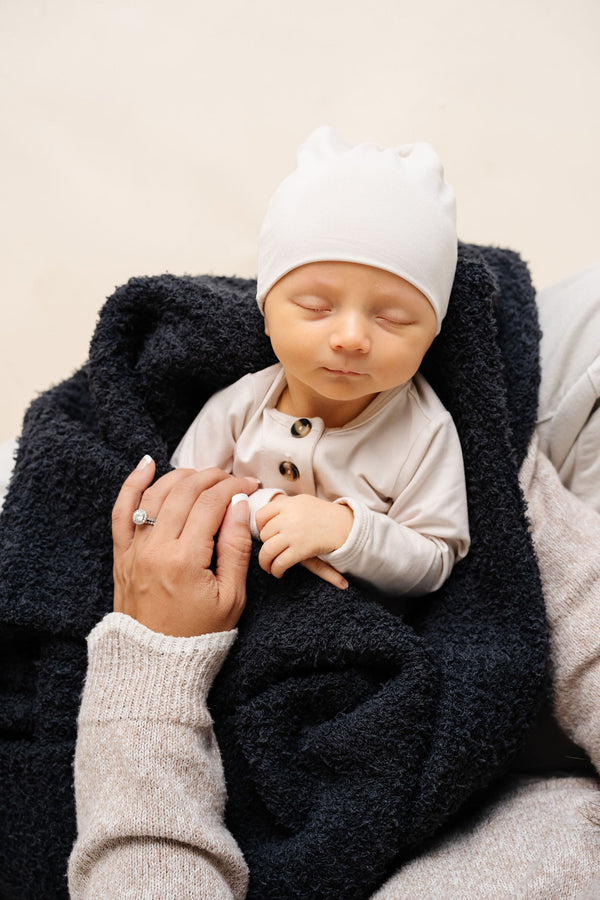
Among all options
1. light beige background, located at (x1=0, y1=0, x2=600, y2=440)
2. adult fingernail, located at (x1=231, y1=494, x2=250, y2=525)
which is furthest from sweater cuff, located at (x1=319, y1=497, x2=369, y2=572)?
light beige background, located at (x1=0, y1=0, x2=600, y2=440)

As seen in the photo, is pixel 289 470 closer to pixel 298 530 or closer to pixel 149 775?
pixel 298 530

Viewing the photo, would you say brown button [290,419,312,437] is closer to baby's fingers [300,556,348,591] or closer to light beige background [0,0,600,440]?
baby's fingers [300,556,348,591]

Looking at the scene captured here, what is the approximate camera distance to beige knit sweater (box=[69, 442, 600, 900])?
77 centimetres

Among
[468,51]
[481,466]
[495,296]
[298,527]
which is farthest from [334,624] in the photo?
[468,51]

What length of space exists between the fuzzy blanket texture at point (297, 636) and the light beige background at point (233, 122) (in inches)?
21.3

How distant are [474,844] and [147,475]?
56 centimetres

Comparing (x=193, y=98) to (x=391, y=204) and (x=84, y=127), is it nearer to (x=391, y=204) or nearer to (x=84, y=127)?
(x=84, y=127)

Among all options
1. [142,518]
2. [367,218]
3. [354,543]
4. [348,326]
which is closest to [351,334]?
[348,326]

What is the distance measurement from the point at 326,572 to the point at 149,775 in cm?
28

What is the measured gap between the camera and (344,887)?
0.83 m

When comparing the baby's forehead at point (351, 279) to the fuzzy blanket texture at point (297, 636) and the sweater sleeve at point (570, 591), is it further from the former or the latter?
the sweater sleeve at point (570, 591)

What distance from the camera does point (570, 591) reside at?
0.93 metres

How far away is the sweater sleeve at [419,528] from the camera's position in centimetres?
87

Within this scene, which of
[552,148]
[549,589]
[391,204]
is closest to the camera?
[391,204]
